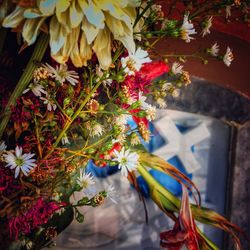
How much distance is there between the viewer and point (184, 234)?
38.4 inches

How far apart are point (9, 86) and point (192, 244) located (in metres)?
0.51

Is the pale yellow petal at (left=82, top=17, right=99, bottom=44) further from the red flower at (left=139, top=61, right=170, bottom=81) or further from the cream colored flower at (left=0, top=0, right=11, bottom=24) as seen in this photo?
the red flower at (left=139, top=61, right=170, bottom=81)

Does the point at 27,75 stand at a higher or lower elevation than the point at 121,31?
lower

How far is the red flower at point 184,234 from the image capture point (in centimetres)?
97

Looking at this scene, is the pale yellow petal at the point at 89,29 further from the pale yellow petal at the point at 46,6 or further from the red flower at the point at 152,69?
the red flower at the point at 152,69

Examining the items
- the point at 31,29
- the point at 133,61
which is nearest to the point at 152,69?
the point at 133,61

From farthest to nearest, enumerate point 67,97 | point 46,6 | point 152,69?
1. point 152,69
2. point 67,97
3. point 46,6

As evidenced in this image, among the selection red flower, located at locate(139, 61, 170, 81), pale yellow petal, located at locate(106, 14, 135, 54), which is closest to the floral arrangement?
pale yellow petal, located at locate(106, 14, 135, 54)

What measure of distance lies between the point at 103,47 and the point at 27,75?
157mm

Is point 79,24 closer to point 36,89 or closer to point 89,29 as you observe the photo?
point 89,29

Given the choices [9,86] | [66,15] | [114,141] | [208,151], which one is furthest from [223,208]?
[66,15]

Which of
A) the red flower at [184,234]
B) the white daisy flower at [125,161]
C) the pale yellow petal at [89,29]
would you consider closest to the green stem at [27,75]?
the pale yellow petal at [89,29]

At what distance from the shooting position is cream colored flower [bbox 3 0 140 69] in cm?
74

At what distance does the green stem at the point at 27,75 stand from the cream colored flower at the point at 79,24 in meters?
0.06
